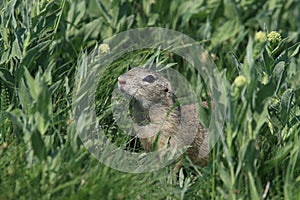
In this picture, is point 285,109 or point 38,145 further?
point 285,109

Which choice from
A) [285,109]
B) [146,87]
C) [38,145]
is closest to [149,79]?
[146,87]

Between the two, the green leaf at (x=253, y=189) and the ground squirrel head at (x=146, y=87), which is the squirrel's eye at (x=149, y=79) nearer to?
the ground squirrel head at (x=146, y=87)

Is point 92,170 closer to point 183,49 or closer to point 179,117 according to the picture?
point 179,117

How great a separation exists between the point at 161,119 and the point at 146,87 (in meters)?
0.24

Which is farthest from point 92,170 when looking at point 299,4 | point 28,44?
point 299,4

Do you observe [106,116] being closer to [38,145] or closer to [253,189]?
[38,145]

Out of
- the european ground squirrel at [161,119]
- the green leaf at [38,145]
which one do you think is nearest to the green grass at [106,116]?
the green leaf at [38,145]

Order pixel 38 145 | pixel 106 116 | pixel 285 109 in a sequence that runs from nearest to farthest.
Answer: pixel 38 145 → pixel 285 109 → pixel 106 116

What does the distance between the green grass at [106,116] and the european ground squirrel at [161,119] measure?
0.18 metres

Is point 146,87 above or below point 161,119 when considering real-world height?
above

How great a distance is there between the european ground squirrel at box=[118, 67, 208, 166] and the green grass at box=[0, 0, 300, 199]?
0.18m

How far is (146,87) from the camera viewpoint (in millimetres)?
4352

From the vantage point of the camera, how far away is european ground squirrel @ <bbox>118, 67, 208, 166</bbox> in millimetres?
4316

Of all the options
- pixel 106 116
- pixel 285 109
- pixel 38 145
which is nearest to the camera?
pixel 38 145
